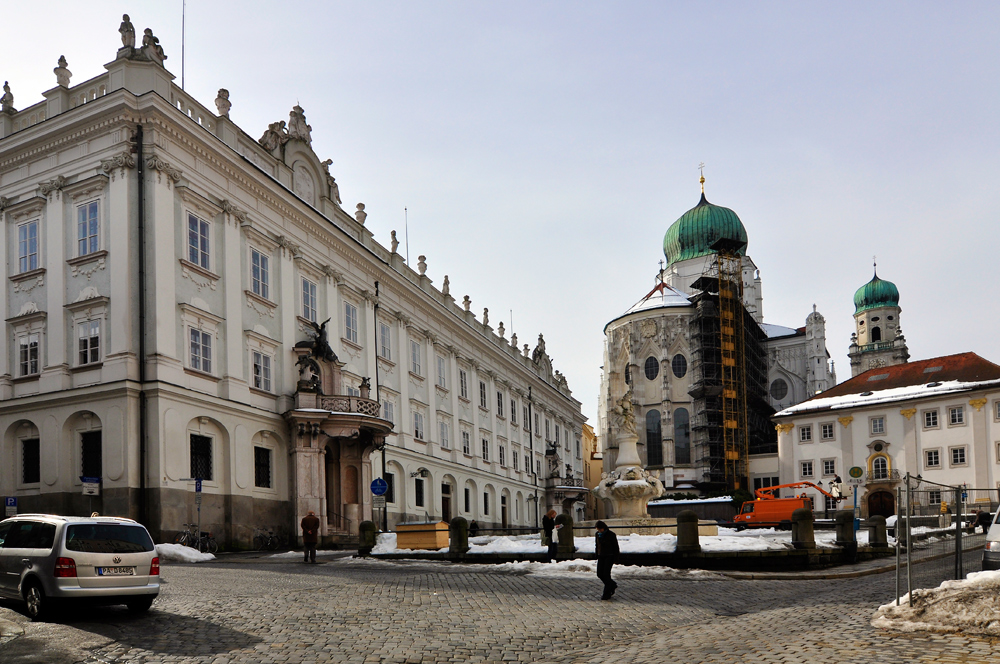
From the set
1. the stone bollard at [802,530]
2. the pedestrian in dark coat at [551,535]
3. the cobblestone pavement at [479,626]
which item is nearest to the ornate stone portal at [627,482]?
the pedestrian in dark coat at [551,535]

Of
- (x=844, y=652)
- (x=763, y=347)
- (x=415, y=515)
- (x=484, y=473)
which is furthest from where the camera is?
(x=763, y=347)

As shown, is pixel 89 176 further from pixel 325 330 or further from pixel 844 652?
pixel 844 652

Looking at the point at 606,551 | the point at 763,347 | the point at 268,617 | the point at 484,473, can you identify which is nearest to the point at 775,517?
the point at 484,473

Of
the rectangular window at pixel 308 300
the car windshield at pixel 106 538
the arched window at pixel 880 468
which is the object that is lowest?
the arched window at pixel 880 468

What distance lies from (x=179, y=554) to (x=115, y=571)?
14244 millimetres

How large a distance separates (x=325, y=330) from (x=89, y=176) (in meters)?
11.8

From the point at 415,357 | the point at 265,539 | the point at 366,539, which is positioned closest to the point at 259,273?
the point at 265,539

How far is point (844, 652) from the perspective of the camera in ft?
34.5

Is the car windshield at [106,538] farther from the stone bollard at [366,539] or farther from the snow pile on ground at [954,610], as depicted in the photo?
the stone bollard at [366,539]

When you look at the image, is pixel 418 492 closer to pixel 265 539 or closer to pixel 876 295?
pixel 265 539

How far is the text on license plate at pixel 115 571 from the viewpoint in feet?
44.5

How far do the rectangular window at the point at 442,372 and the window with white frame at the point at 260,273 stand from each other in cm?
1851

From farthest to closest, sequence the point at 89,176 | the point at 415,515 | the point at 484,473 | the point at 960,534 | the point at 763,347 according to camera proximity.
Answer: the point at 763,347 < the point at 484,473 < the point at 415,515 < the point at 89,176 < the point at 960,534

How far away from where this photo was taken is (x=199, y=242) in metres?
35.2
